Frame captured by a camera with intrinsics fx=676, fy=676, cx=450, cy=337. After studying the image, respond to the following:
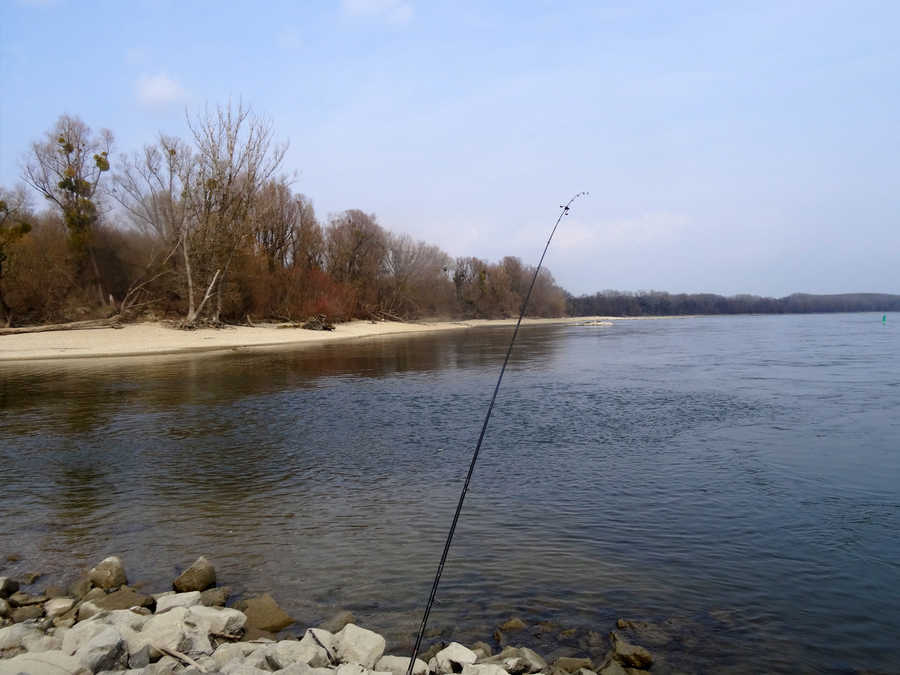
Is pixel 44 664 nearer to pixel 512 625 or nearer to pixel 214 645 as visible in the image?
pixel 214 645

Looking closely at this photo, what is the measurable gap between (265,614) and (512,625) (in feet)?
6.06

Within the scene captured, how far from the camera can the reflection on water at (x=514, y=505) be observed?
5.34m

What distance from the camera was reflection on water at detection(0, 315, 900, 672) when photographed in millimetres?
5336

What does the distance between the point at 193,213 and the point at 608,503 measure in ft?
134

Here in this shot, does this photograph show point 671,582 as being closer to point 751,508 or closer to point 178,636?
point 751,508

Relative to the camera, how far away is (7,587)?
5.41m

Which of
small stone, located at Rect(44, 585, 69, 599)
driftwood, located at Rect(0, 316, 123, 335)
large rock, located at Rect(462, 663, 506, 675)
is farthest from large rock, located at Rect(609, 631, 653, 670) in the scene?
driftwood, located at Rect(0, 316, 123, 335)

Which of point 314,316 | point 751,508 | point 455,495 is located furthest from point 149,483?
point 314,316

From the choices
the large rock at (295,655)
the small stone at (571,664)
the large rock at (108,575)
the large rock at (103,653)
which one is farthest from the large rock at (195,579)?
the small stone at (571,664)

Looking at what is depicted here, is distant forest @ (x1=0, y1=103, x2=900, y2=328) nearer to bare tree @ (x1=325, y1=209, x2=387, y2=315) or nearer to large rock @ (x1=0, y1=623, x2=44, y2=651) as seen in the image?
bare tree @ (x1=325, y1=209, x2=387, y2=315)

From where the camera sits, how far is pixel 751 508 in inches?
306

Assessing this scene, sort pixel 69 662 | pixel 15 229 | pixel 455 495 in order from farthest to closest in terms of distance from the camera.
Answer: pixel 15 229 → pixel 455 495 → pixel 69 662

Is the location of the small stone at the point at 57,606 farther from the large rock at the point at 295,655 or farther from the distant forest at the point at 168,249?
the distant forest at the point at 168,249

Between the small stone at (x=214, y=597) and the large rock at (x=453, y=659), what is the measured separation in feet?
6.50
